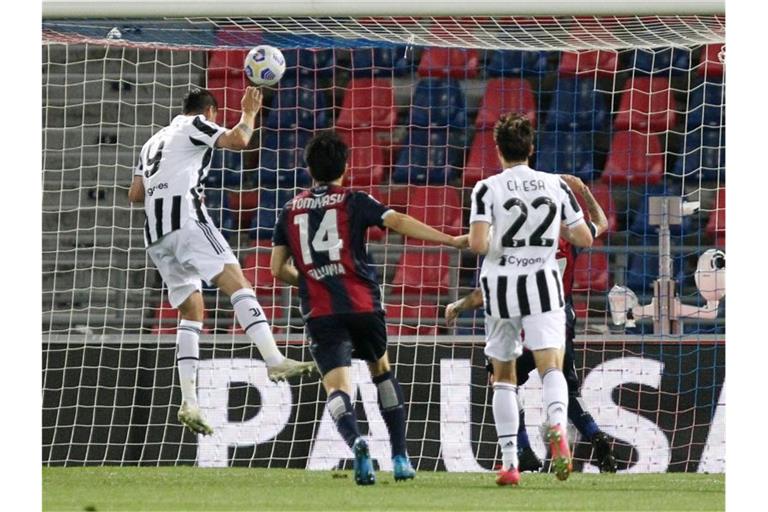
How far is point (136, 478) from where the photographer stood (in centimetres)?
807

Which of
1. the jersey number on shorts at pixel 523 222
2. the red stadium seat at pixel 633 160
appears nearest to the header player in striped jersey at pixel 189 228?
the jersey number on shorts at pixel 523 222

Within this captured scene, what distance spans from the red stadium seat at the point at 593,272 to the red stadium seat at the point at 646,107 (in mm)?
1160

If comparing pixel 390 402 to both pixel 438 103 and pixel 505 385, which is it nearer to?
pixel 505 385

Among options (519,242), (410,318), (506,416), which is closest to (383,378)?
(506,416)

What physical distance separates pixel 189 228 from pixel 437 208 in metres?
4.10

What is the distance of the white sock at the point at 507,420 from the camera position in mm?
7000

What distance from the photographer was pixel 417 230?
6992 millimetres

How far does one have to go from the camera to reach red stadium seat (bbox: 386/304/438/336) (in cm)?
1110

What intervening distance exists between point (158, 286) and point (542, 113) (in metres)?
3.47

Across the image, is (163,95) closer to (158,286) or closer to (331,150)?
(158,286)

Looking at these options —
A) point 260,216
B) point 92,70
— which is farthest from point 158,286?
point 92,70

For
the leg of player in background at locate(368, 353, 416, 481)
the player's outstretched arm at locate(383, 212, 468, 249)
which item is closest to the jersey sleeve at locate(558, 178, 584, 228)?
the player's outstretched arm at locate(383, 212, 468, 249)

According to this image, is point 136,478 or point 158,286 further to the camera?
point 158,286
